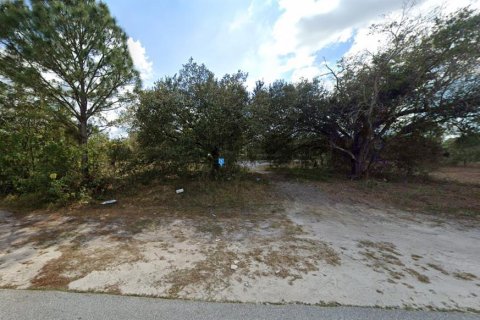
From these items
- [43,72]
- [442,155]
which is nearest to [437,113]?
[442,155]

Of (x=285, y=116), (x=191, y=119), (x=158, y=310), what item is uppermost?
(x=285, y=116)

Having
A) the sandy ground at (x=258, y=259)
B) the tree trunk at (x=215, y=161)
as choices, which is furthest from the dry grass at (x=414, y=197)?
the tree trunk at (x=215, y=161)

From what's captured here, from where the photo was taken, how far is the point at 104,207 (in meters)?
5.61

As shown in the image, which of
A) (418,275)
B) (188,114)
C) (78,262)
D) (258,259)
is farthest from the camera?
(188,114)

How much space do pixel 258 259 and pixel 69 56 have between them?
7.12m

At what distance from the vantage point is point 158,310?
2.01 meters

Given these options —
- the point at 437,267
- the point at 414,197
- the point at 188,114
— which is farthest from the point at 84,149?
the point at 414,197

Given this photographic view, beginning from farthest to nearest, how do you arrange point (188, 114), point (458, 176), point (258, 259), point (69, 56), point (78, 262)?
1. point (458, 176)
2. point (188, 114)
3. point (69, 56)
4. point (258, 259)
5. point (78, 262)

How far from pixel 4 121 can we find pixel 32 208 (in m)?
2.86

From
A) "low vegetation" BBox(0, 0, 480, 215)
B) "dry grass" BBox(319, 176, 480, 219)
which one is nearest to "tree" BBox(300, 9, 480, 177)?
"low vegetation" BBox(0, 0, 480, 215)

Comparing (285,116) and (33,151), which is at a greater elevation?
(285,116)

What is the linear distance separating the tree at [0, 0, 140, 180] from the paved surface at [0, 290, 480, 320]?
483 cm

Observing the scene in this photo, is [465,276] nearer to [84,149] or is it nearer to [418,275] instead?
[418,275]

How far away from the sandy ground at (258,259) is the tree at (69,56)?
3298 millimetres
